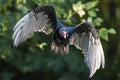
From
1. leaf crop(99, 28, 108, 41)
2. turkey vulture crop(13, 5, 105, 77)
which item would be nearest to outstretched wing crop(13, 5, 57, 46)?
turkey vulture crop(13, 5, 105, 77)

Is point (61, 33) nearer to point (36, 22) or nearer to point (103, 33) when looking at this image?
point (36, 22)

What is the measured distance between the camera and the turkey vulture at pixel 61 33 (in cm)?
548

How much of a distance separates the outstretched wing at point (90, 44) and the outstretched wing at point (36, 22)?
0.80 feet

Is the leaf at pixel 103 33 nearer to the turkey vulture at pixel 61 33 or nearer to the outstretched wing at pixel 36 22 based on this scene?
the turkey vulture at pixel 61 33

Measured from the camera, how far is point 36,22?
5.75 metres

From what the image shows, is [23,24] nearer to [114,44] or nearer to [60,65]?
[60,65]

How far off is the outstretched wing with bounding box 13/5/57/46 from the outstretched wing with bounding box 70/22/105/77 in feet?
0.80

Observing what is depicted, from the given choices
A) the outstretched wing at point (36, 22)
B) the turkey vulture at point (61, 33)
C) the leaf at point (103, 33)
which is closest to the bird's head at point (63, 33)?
the turkey vulture at point (61, 33)

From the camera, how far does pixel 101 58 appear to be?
547cm

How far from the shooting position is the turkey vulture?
216 inches

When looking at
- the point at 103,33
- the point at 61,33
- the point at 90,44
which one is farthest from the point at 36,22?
the point at 103,33

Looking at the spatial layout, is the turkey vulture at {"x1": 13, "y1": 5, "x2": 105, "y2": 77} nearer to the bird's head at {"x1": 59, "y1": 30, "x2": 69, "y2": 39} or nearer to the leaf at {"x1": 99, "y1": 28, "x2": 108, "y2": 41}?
the bird's head at {"x1": 59, "y1": 30, "x2": 69, "y2": 39}

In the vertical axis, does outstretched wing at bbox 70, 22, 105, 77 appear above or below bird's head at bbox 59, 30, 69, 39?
below

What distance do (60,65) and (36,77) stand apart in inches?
40.2
